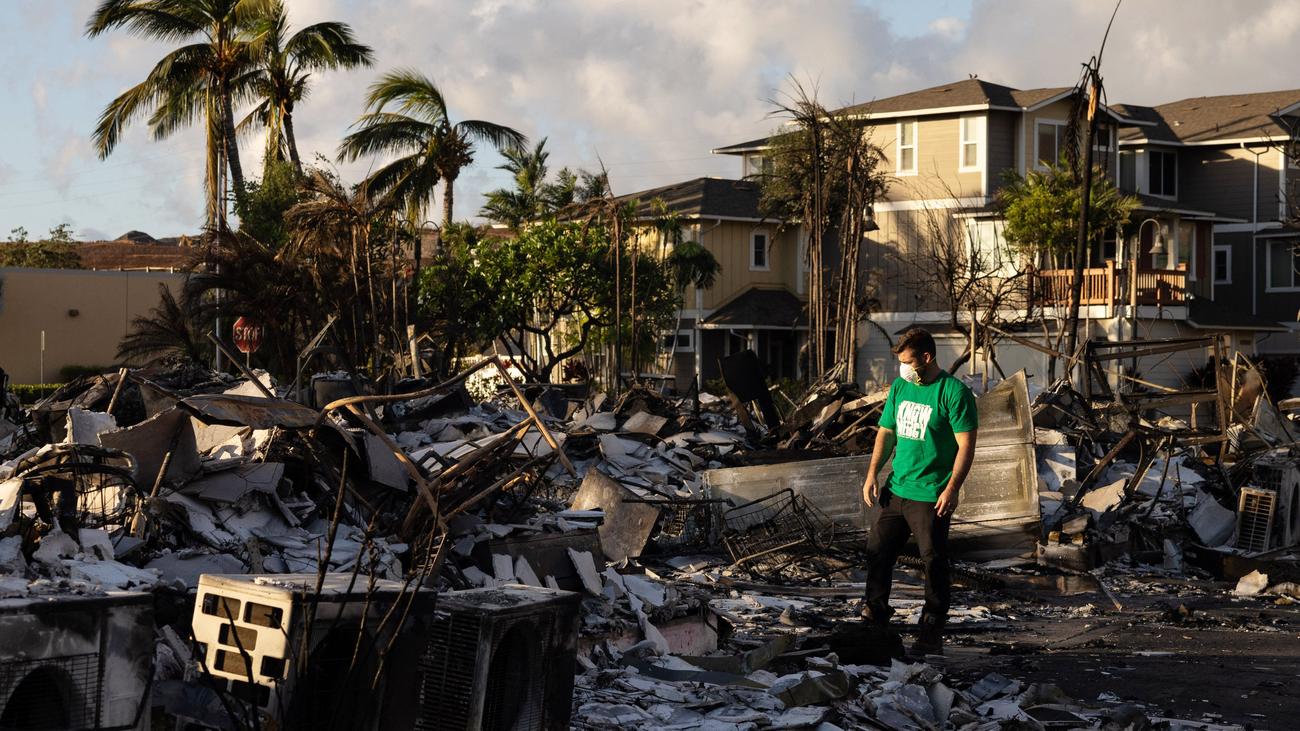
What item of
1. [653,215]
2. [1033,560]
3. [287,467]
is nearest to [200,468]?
[287,467]

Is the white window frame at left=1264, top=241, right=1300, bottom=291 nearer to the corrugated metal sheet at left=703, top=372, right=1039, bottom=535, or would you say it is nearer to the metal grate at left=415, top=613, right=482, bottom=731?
the corrugated metal sheet at left=703, top=372, right=1039, bottom=535

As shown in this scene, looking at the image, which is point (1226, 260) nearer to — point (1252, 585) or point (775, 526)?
point (1252, 585)

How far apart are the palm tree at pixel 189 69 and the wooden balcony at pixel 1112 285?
19528 mm

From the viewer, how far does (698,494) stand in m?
12.6

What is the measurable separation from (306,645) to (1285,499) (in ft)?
30.9

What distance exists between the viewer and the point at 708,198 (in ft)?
140

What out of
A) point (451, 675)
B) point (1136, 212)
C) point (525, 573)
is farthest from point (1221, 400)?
point (1136, 212)

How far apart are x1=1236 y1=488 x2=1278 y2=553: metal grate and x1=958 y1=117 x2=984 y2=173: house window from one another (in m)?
27.2

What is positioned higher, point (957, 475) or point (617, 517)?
point (957, 475)

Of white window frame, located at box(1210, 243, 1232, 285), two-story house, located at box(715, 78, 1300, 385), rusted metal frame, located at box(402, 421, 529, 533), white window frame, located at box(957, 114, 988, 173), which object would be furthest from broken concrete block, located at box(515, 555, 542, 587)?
white window frame, located at box(1210, 243, 1232, 285)

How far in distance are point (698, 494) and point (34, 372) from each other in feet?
122

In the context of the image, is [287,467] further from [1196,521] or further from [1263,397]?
[1263,397]

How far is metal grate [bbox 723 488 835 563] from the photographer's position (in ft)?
34.8

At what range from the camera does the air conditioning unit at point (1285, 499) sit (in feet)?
37.3
